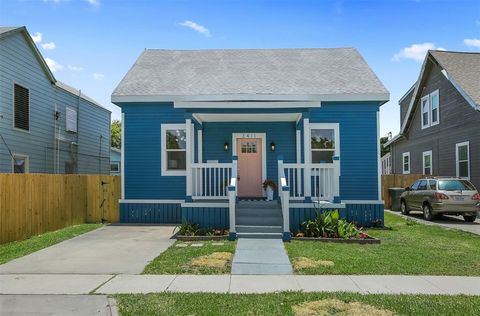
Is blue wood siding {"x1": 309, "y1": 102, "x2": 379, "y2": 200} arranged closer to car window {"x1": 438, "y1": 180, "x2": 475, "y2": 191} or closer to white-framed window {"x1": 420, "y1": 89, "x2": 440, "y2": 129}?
car window {"x1": 438, "y1": 180, "x2": 475, "y2": 191}

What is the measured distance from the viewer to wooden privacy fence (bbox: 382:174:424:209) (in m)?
19.8

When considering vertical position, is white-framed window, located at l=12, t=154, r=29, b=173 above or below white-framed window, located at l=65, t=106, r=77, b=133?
below

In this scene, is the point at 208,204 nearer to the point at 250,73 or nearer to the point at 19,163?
the point at 250,73

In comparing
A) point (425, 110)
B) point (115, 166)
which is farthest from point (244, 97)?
point (115, 166)

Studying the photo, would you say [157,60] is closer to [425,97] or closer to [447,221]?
[447,221]

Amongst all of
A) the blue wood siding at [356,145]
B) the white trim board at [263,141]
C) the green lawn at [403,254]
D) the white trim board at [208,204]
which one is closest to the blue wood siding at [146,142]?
the white trim board at [263,141]

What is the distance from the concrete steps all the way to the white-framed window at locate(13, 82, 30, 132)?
27.4ft

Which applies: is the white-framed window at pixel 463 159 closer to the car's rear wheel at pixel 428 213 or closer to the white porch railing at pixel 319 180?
the car's rear wheel at pixel 428 213

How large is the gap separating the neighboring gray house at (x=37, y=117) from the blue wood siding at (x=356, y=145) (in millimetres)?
9907

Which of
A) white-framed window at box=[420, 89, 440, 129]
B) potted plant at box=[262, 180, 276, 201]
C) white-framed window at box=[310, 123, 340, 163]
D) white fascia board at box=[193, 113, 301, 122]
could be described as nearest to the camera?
white fascia board at box=[193, 113, 301, 122]

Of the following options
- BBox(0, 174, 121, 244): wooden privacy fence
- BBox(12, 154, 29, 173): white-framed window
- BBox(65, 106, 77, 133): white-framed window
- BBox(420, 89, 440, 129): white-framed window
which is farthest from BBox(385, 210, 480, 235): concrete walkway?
BBox(65, 106, 77, 133): white-framed window

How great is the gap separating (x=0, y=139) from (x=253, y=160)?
8099 mm

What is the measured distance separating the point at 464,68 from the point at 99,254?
17002mm

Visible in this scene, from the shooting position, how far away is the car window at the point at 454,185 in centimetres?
1404
